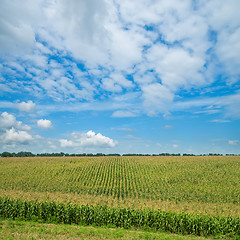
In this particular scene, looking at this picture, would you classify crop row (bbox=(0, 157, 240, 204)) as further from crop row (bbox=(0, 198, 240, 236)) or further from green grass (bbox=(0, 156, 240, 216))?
crop row (bbox=(0, 198, 240, 236))

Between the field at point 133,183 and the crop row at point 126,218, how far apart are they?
8852 mm

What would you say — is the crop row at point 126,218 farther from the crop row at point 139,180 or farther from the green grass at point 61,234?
the crop row at point 139,180

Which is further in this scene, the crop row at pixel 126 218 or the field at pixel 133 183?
the field at pixel 133 183

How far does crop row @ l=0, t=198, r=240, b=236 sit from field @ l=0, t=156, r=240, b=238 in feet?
29.0

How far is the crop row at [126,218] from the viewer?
16812 mm

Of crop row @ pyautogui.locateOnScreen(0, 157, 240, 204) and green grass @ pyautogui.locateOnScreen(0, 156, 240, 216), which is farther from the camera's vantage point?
crop row @ pyautogui.locateOnScreen(0, 157, 240, 204)

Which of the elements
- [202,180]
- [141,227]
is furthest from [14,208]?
[202,180]

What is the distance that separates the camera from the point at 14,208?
20.2m

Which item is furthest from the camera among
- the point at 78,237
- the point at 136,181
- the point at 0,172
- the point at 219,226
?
the point at 0,172

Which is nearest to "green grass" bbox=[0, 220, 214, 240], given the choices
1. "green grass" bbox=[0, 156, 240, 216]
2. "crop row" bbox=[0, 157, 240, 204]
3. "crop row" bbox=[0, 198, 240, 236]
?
"crop row" bbox=[0, 198, 240, 236]

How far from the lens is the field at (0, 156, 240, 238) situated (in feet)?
108

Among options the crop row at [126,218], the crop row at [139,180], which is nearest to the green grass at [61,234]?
the crop row at [126,218]

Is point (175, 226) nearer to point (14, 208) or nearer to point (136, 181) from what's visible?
point (14, 208)

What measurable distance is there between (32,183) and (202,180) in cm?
3977
